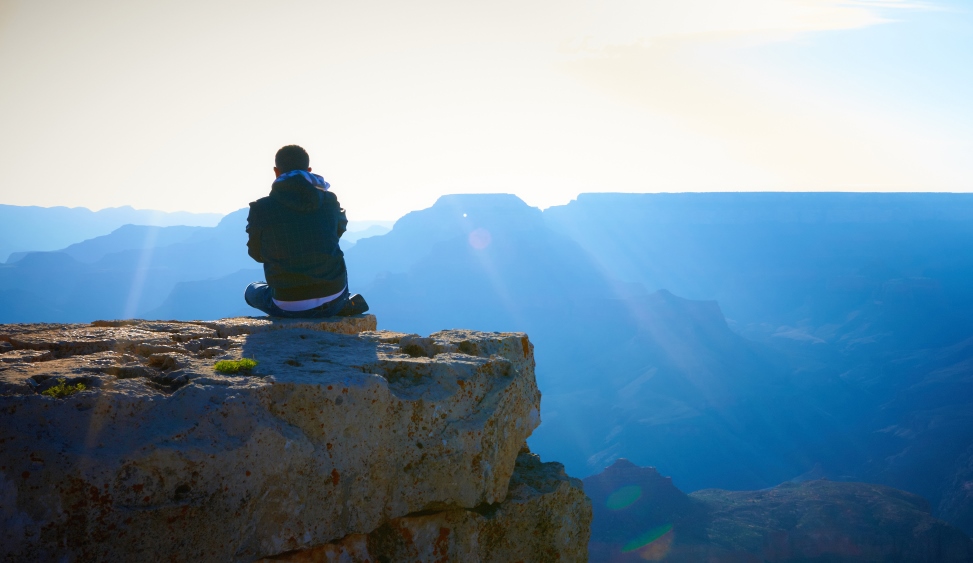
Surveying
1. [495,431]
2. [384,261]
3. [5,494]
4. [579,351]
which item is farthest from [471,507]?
[384,261]

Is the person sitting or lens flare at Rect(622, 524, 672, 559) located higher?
the person sitting

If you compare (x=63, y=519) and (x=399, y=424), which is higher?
(x=399, y=424)

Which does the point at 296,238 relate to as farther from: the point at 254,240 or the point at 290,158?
the point at 290,158

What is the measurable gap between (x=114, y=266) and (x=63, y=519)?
5357 inches

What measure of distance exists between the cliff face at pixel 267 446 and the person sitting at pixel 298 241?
2.07ft

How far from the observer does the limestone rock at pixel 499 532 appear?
3.65m

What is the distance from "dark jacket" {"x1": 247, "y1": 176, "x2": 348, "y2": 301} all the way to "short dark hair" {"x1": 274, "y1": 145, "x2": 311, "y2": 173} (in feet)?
1.17

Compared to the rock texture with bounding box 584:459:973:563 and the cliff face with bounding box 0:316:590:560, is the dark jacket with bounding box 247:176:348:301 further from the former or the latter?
the rock texture with bounding box 584:459:973:563

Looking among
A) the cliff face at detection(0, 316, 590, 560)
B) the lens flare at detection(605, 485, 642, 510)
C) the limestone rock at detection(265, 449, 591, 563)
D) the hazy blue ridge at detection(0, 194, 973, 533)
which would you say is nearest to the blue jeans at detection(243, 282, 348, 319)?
the cliff face at detection(0, 316, 590, 560)

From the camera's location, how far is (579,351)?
261 ft

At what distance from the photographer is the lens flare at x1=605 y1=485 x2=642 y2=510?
33.5 metres

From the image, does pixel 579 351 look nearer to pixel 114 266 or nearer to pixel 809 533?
pixel 809 533

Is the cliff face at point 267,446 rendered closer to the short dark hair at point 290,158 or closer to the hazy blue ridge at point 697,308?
the short dark hair at point 290,158

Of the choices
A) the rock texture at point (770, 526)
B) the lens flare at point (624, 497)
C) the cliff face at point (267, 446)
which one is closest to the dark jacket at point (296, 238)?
the cliff face at point (267, 446)
